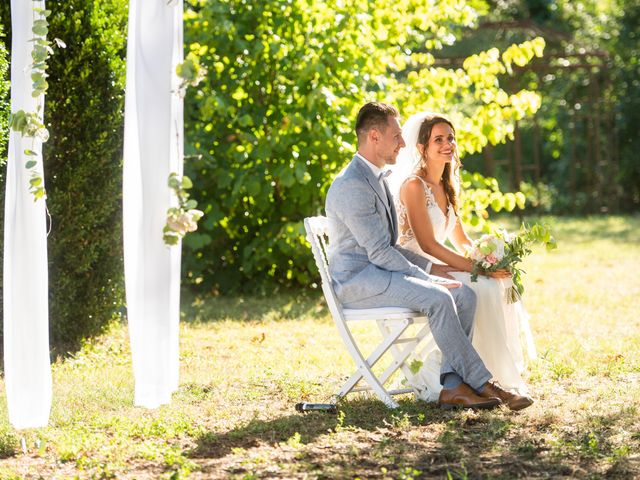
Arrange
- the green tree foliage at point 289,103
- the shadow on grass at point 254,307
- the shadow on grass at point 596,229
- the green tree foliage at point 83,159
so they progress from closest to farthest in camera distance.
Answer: the green tree foliage at point 83,159, the green tree foliage at point 289,103, the shadow on grass at point 254,307, the shadow on grass at point 596,229

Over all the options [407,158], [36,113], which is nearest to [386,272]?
[407,158]

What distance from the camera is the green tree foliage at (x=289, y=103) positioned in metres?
8.64

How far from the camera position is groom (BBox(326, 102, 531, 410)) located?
5336mm

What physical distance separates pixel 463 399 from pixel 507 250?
89 cm

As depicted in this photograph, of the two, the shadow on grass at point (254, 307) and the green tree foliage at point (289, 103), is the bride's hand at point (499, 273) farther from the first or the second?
the shadow on grass at point (254, 307)

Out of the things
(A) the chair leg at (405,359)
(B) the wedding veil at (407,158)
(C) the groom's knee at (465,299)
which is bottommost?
(A) the chair leg at (405,359)

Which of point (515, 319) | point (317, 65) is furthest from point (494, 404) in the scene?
point (317, 65)

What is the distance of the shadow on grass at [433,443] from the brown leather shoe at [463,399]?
2.1 inches

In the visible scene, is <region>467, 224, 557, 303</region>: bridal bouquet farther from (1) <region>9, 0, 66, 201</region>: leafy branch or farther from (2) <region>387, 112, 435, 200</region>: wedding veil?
(1) <region>9, 0, 66, 201</region>: leafy branch

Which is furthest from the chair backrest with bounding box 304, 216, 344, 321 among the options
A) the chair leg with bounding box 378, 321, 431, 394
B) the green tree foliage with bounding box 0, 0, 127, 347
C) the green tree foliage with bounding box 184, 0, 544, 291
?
the green tree foliage with bounding box 184, 0, 544, 291

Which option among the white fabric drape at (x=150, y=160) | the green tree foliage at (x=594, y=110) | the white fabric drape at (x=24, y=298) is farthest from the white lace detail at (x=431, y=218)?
the green tree foliage at (x=594, y=110)

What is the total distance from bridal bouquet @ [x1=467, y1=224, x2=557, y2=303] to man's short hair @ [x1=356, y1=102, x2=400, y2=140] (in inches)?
33.4

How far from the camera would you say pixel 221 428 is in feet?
16.5

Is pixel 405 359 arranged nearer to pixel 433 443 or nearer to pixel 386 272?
pixel 386 272
